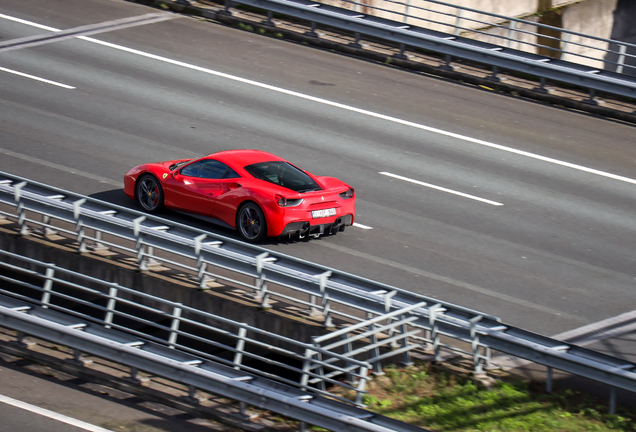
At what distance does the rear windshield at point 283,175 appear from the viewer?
547 inches

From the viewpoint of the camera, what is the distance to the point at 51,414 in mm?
9484

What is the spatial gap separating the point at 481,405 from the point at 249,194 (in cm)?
512

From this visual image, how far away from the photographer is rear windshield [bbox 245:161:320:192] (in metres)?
13.9

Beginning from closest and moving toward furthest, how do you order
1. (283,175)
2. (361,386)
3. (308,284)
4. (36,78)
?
(361,386) < (308,284) < (283,175) < (36,78)

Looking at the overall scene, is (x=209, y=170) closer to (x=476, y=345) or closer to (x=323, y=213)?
(x=323, y=213)

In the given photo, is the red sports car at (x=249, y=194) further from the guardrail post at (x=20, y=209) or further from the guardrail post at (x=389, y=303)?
the guardrail post at (x=389, y=303)

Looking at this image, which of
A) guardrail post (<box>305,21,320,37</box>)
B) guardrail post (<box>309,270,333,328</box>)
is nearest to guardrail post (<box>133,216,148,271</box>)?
guardrail post (<box>309,270,333,328</box>)

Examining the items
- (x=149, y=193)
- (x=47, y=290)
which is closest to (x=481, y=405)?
(x=47, y=290)

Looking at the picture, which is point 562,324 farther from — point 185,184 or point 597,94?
point 597,94

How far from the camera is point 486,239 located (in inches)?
583

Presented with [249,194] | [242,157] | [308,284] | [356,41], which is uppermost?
[356,41]

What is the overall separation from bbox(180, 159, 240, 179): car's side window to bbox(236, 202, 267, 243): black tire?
60cm

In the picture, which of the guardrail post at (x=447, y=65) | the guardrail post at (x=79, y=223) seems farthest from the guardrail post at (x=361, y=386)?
the guardrail post at (x=447, y=65)

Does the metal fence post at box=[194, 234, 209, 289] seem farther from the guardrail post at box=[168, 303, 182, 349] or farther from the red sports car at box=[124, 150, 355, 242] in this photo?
the red sports car at box=[124, 150, 355, 242]
